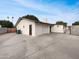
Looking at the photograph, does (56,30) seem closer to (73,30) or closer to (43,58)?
(73,30)

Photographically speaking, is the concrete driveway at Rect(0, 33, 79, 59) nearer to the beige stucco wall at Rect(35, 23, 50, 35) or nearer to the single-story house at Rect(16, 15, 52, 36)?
the single-story house at Rect(16, 15, 52, 36)

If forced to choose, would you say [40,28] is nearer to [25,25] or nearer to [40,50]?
[25,25]

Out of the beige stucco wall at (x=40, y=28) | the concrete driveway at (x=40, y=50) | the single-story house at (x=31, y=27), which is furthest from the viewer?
the beige stucco wall at (x=40, y=28)

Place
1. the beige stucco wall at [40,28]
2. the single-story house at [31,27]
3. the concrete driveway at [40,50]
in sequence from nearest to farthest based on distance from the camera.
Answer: the concrete driveway at [40,50] → the single-story house at [31,27] → the beige stucco wall at [40,28]

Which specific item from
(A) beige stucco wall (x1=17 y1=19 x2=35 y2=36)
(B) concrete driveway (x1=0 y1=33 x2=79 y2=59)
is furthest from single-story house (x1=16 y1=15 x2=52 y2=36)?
(B) concrete driveway (x1=0 y1=33 x2=79 y2=59)

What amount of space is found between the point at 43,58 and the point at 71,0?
589 inches

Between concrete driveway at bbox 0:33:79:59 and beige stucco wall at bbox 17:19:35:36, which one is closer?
concrete driveway at bbox 0:33:79:59

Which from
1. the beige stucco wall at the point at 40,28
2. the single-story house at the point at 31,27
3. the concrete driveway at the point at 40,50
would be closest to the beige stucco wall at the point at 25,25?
the single-story house at the point at 31,27

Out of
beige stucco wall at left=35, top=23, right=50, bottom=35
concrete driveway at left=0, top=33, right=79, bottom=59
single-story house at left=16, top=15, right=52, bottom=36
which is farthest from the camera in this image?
beige stucco wall at left=35, top=23, right=50, bottom=35

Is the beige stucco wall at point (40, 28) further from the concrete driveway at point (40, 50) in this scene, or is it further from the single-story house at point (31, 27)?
the concrete driveway at point (40, 50)

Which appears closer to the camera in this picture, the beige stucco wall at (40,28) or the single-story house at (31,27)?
the single-story house at (31,27)

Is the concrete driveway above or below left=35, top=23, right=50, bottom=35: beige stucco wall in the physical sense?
below

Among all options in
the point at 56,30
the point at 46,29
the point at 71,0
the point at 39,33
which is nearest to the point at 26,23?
→ the point at 39,33

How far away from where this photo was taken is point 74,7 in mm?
23156
